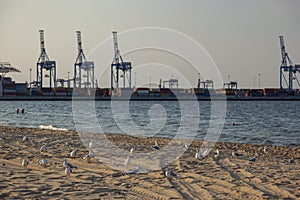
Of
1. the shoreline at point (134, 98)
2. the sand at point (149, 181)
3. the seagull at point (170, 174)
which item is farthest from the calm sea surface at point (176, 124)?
the shoreline at point (134, 98)

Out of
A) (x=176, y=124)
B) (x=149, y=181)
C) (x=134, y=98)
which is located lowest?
(x=176, y=124)

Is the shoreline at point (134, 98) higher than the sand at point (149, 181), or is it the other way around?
the shoreline at point (134, 98)

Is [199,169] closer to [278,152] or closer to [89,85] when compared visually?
[278,152]

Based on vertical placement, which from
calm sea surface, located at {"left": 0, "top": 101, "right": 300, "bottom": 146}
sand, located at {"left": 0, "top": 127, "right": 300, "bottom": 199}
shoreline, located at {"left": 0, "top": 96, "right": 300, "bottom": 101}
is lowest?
calm sea surface, located at {"left": 0, "top": 101, "right": 300, "bottom": 146}

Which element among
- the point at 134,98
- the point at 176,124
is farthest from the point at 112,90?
the point at 176,124

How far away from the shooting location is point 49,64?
102m

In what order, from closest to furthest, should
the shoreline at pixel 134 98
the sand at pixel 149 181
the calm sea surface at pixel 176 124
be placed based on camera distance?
the sand at pixel 149 181, the calm sea surface at pixel 176 124, the shoreline at pixel 134 98

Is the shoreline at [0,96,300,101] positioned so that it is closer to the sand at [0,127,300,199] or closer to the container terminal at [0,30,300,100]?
the container terminal at [0,30,300,100]

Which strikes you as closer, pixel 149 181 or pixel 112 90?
pixel 149 181

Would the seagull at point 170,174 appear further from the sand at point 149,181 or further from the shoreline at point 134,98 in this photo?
the shoreline at point 134,98

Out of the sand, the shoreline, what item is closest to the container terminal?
the shoreline

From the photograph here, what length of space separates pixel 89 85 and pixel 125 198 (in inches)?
3889

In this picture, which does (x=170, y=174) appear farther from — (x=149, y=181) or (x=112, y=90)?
(x=112, y=90)

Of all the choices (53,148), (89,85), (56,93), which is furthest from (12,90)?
(53,148)
